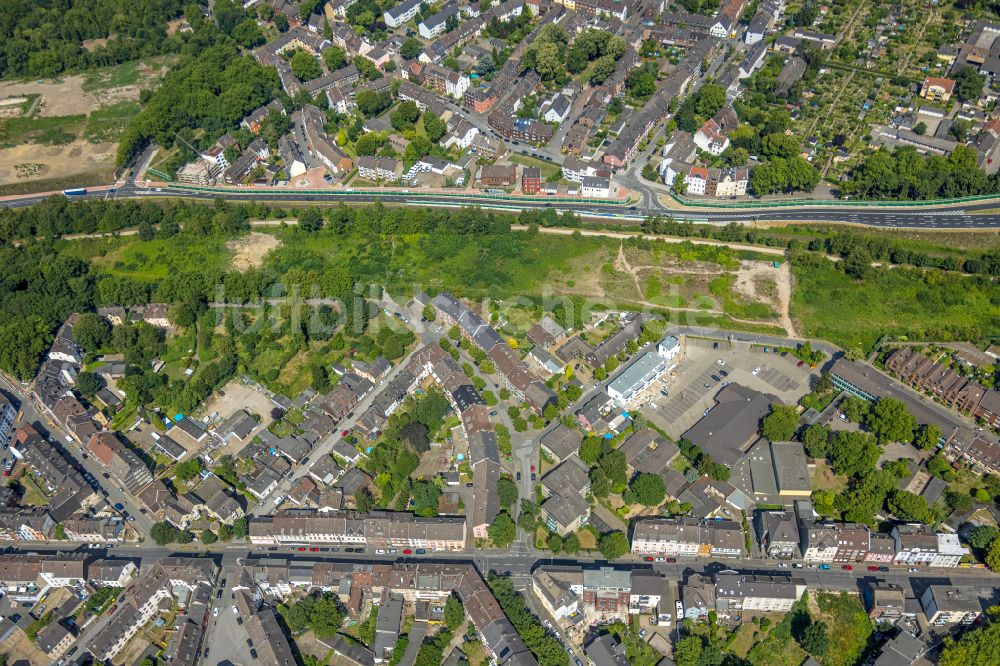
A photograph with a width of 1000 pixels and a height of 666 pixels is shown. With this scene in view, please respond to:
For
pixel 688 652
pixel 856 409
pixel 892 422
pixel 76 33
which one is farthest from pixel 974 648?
pixel 76 33

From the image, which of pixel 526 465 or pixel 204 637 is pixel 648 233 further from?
pixel 204 637

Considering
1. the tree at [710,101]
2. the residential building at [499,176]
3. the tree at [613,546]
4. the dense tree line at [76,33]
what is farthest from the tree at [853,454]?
the dense tree line at [76,33]

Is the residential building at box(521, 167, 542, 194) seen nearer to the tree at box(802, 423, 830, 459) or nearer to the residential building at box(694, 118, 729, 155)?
the residential building at box(694, 118, 729, 155)

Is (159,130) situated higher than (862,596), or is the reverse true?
(159,130)

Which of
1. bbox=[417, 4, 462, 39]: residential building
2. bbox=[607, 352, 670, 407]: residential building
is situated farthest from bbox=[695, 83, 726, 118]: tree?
bbox=[607, 352, 670, 407]: residential building

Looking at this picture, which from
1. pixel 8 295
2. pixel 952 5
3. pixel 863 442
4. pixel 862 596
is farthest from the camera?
pixel 952 5

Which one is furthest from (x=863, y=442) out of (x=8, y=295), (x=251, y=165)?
(x=8, y=295)
